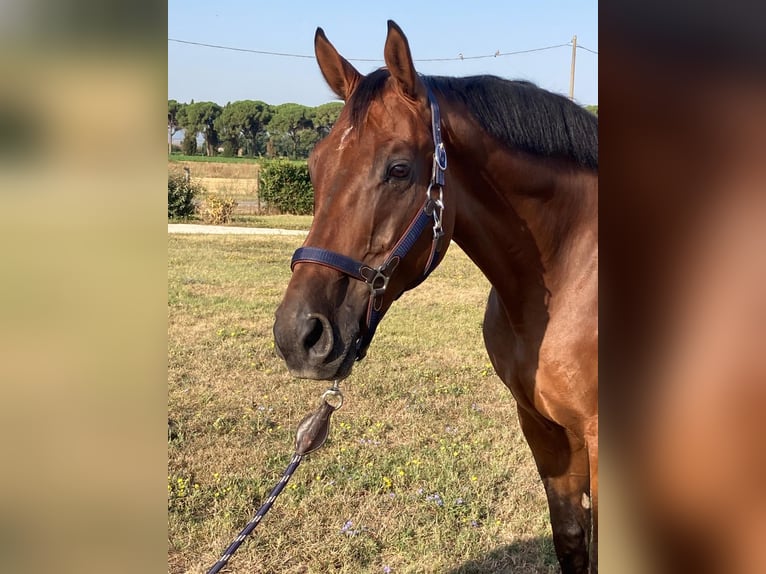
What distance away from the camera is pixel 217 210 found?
17.0 m

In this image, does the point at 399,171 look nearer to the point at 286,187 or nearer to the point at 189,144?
the point at 286,187

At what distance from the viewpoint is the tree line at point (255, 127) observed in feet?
76.0

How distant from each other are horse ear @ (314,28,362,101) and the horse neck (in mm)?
429

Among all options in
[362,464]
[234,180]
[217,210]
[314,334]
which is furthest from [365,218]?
[234,180]

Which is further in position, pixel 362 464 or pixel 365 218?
pixel 362 464

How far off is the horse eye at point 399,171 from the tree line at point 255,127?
2001 cm

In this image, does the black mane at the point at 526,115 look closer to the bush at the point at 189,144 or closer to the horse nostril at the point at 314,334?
the horse nostril at the point at 314,334

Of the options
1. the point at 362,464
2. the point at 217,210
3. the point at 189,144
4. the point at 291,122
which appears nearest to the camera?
the point at 362,464

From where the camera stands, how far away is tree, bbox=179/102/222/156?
2273 cm

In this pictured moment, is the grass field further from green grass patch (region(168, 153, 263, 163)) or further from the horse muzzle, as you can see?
green grass patch (region(168, 153, 263, 163))

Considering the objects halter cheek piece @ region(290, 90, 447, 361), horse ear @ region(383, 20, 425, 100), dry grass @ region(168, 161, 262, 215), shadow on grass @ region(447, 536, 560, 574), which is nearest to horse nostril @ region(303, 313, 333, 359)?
halter cheek piece @ region(290, 90, 447, 361)

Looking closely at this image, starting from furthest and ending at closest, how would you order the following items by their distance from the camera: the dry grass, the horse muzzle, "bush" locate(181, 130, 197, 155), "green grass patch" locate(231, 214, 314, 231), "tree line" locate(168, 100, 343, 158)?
"tree line" locate(168, 100, 343, 158), "bush" locate(181, 130, 197, 155), the dry grass, "green grass patch" locate(231, 214, 314, 231), the horse muzzle

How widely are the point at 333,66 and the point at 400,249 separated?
66cm

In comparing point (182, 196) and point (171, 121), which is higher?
point (171, 121)
